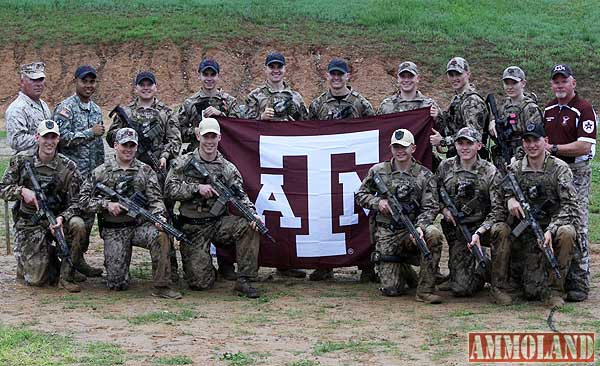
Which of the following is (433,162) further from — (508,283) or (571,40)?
(571,40)

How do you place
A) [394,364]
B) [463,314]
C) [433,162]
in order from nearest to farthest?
[394,364], [463,314], [433,162]

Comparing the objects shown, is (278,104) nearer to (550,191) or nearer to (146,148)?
(146,148)

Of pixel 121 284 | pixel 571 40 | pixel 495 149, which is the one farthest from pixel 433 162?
pixel 571 40

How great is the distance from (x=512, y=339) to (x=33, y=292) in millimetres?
4969

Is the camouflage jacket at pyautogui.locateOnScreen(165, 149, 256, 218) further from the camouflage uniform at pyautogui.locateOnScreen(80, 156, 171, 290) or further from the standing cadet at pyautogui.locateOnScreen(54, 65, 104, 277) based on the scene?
the standing cadet at pyautogui.locateOnScreen(54, 65, 104, 277)

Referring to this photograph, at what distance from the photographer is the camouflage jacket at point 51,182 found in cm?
1129

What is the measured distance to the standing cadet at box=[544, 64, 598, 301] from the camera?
10.6m

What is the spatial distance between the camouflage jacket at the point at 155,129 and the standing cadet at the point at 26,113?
80cm

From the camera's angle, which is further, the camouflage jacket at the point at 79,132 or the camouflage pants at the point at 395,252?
the camouflage jacket at the point at 79,132

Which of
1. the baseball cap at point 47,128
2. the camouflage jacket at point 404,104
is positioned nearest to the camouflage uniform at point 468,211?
the camouflage jacket at point 404,104

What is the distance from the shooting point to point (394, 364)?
8500 mm

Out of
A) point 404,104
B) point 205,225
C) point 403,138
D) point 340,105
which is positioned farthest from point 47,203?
point 404,104

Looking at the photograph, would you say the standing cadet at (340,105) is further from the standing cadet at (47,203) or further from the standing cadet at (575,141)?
the standing cadet at (47,203)

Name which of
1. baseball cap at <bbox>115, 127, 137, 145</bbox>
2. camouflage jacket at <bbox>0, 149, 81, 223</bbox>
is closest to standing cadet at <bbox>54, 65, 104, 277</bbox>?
camouflage jacket at <bbox>0, 149, 81, 223</bbox>
